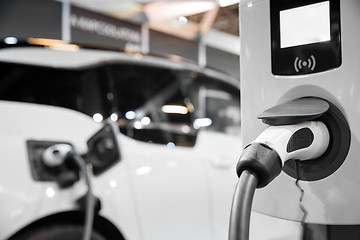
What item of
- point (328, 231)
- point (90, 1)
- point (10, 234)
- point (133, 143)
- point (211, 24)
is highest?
point (90, 1)

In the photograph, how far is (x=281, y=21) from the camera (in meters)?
0.39

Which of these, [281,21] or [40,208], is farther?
[40,208]

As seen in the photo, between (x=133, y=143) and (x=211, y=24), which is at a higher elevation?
(x=211, y=24)

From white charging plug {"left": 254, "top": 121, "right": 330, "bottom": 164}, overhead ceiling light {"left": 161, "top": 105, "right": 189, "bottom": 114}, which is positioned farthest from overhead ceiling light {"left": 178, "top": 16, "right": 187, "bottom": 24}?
overhead ceiling light {"left": 161, "top": 105, "right": 189, "bottom": 114}

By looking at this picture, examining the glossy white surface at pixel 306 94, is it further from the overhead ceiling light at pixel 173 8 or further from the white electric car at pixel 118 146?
the white electric car at pixel 118 146

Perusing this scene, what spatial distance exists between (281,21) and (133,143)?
3.69ft

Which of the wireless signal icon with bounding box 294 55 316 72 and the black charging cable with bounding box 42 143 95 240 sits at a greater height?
the wireless signal icon with bounding box 294 55 316 72

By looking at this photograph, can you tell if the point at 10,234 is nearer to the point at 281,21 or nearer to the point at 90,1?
the point at 281,21

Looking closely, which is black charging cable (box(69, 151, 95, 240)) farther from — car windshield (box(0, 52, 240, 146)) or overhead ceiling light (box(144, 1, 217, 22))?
overhead ceiling light (box(144, 1, 217, 22))

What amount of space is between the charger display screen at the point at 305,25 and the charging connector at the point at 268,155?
0.24 feet

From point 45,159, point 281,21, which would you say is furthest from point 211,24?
point 45,159

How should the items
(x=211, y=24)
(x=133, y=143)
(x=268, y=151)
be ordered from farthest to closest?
1. (x=133, y=143)
2. (x=211, y=24)
3. (x=268, y=151)

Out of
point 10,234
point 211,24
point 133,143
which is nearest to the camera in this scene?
point 211,24

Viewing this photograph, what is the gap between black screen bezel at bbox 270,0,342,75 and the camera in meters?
0.36
